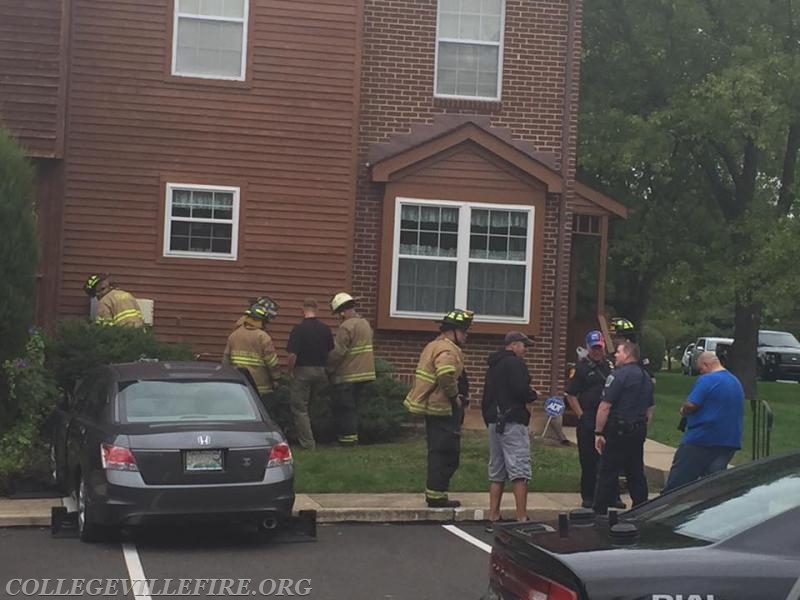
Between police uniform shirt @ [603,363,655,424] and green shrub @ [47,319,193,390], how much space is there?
18.9ft

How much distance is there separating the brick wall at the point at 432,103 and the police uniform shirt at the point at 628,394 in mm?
6533

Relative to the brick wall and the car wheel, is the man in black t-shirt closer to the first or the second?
the brick wall

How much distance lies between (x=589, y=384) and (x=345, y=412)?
3.77 m

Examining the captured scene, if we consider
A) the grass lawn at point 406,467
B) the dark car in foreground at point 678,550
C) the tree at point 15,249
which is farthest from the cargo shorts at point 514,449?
the tree at point 15,249

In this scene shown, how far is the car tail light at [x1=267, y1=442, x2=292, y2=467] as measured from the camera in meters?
9.22

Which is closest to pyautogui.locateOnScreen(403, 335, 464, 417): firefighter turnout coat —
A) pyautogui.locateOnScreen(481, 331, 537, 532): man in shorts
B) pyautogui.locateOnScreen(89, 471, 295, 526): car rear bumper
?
pyautogui.locateOnScreen(481, 331, 537, 532): man in shorts

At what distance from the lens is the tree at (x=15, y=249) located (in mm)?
11305

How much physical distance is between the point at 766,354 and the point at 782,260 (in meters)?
17.3

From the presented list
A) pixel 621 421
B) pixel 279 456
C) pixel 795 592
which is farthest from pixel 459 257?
pixel 795 592

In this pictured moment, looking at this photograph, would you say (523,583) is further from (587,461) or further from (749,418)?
(749,418)

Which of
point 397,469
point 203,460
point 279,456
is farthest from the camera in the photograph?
point 397,469

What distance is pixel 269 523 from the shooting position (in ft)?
31.4

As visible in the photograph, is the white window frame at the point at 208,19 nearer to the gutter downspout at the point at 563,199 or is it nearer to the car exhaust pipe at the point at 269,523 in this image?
the gutter downspout at the point at 563,199

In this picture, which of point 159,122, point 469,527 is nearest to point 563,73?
point 159,122
